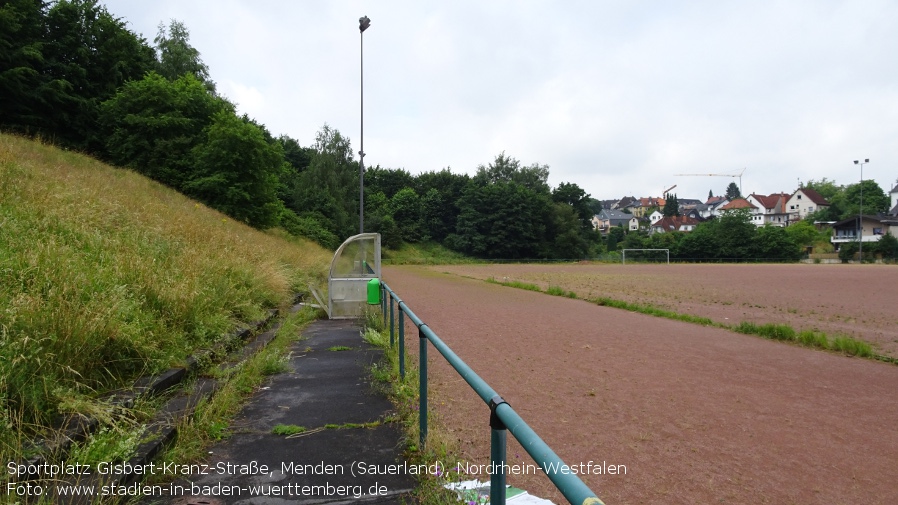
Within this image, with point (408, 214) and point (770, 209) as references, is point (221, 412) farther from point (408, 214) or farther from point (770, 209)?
point (770, 209)

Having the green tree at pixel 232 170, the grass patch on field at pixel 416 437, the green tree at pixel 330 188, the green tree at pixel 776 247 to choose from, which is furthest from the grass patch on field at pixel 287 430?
the green tree at pixel 776 247

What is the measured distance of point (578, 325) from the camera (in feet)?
38.8

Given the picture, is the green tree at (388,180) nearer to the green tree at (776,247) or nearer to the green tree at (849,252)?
the green tree at (776,247)

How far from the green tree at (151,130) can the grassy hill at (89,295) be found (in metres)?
18.8

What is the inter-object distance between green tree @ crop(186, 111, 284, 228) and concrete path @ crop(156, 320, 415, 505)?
2339cm

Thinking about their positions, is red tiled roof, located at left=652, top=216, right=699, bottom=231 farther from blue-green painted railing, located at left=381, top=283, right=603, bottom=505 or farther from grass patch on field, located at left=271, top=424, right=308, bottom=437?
blue-green painted railing, located at left=381, top=283, right=603, bottom=505

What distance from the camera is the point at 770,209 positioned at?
127188 millimetres

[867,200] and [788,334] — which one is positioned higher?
[867,200]

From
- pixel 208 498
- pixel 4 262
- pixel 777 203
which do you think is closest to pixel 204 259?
pixel 4 262

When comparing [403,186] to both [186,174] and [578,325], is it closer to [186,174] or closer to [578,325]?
[186,174]

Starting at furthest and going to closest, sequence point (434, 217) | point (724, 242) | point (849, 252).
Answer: point (434, 217), point (724, 242), point (849, 252)

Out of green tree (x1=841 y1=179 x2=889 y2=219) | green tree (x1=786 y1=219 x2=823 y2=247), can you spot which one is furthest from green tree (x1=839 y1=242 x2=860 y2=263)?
green tree (x1=841 y1=179 x2=889 y2=219)

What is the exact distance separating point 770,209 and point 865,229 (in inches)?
2064

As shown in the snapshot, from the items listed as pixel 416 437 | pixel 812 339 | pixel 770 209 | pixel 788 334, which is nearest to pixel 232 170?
pixel 788 334
